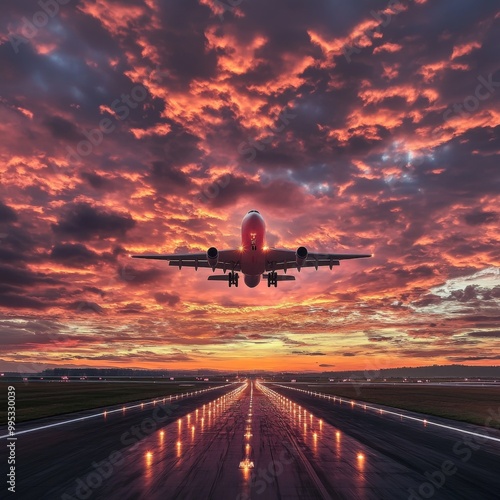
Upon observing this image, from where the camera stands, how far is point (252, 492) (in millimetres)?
10922

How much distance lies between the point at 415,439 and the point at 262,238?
20355 millimetres

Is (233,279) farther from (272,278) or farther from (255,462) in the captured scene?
(255,462)

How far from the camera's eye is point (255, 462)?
47.9ft

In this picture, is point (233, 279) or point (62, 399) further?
point (62, 399)

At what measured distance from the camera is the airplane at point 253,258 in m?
37.2

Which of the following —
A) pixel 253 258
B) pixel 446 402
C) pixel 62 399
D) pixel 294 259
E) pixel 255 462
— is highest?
pixel 294 259

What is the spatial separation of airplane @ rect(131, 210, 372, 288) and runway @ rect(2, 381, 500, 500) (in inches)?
612

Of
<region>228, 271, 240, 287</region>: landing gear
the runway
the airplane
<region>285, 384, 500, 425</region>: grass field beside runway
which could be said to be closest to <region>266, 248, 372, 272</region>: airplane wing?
the airplane

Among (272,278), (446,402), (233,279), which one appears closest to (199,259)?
(233,279)

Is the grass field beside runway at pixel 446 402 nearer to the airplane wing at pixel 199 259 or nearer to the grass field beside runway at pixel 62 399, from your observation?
the airplane wing at pixel 199 259

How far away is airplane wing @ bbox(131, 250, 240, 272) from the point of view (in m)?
42.2

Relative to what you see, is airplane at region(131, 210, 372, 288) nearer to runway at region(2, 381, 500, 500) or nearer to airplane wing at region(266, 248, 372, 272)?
airplane wing at region(266, 248, 372, 272)

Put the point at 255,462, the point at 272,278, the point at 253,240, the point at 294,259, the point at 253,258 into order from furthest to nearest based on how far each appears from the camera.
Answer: the point at 272,278 → the point at 294,259 → the point at 253,258 → the point at 253,240 → the point at 255,462

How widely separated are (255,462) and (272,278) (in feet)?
108
